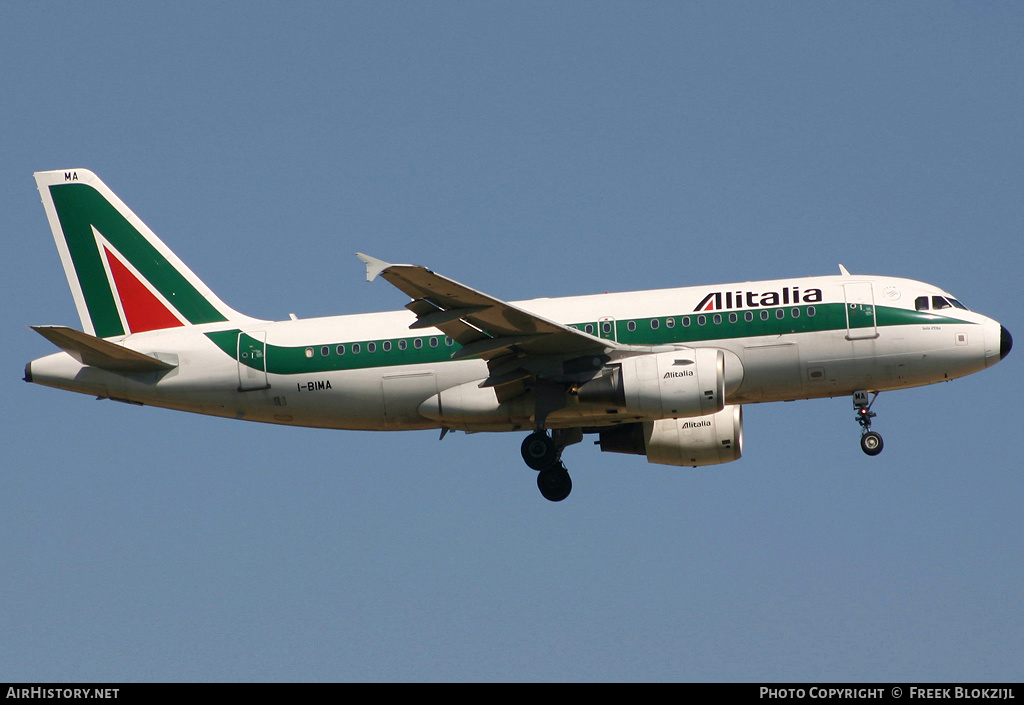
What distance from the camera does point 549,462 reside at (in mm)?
34469

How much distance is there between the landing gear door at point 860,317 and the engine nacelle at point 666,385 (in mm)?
3539

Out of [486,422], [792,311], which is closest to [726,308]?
[792,311]

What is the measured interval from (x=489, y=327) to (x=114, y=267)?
38.0ft

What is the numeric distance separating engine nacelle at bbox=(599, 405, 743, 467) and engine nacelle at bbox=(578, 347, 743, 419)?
10.4 ft

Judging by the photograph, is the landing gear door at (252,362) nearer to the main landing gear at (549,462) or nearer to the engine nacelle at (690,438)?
the main landing gear at (549,462)

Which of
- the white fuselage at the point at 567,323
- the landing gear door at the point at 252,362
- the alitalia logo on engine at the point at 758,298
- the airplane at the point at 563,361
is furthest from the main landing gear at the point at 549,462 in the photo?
the landing gear door at the point at 252,362

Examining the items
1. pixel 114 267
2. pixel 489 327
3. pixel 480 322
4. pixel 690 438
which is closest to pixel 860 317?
pixel 690 438

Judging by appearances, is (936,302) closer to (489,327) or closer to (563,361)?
(563,361)

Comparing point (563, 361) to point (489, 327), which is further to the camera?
point (563, 361)
